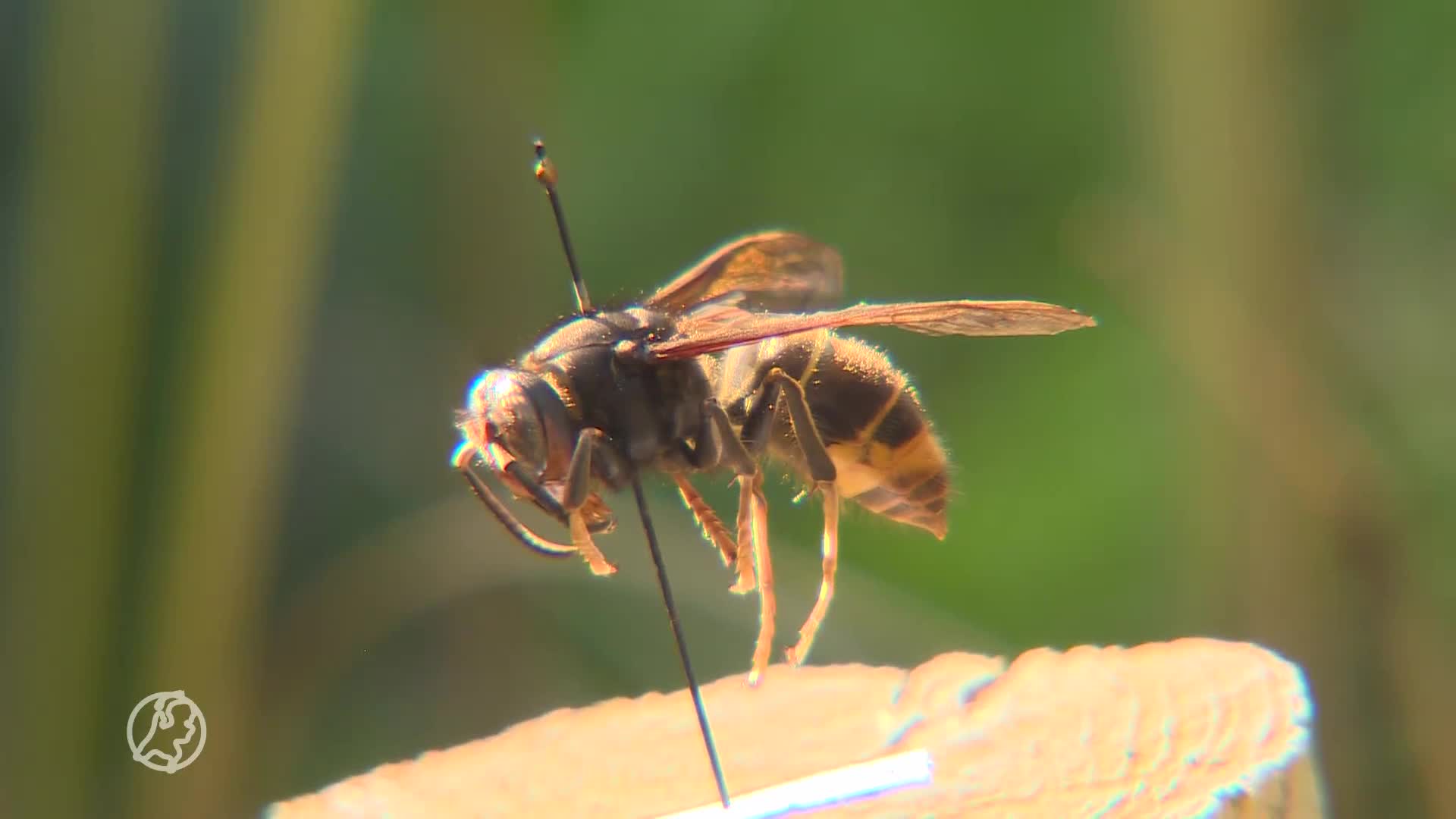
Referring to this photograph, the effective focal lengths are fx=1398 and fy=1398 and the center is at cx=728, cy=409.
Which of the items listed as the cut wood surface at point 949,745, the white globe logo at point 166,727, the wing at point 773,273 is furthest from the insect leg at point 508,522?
the white globe logo at point 166,727

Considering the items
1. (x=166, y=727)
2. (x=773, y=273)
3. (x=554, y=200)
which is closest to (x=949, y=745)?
(x=554, y=200)

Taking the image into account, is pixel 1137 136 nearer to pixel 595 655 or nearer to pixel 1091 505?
pixel 1091 505

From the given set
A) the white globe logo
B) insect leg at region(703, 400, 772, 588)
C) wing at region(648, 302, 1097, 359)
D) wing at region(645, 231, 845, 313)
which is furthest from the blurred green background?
wing at region(648, 302, 1097, 359)

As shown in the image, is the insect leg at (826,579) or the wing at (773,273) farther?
the wing at (773,273)

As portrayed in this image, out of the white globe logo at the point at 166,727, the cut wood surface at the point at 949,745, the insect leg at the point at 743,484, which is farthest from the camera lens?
the white globe logo at the point at 166,727

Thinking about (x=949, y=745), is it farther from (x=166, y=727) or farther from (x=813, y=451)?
(x=166, y=727)

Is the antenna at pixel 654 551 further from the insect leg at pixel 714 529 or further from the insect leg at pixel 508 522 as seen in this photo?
the insect leg at pixel 714 529
